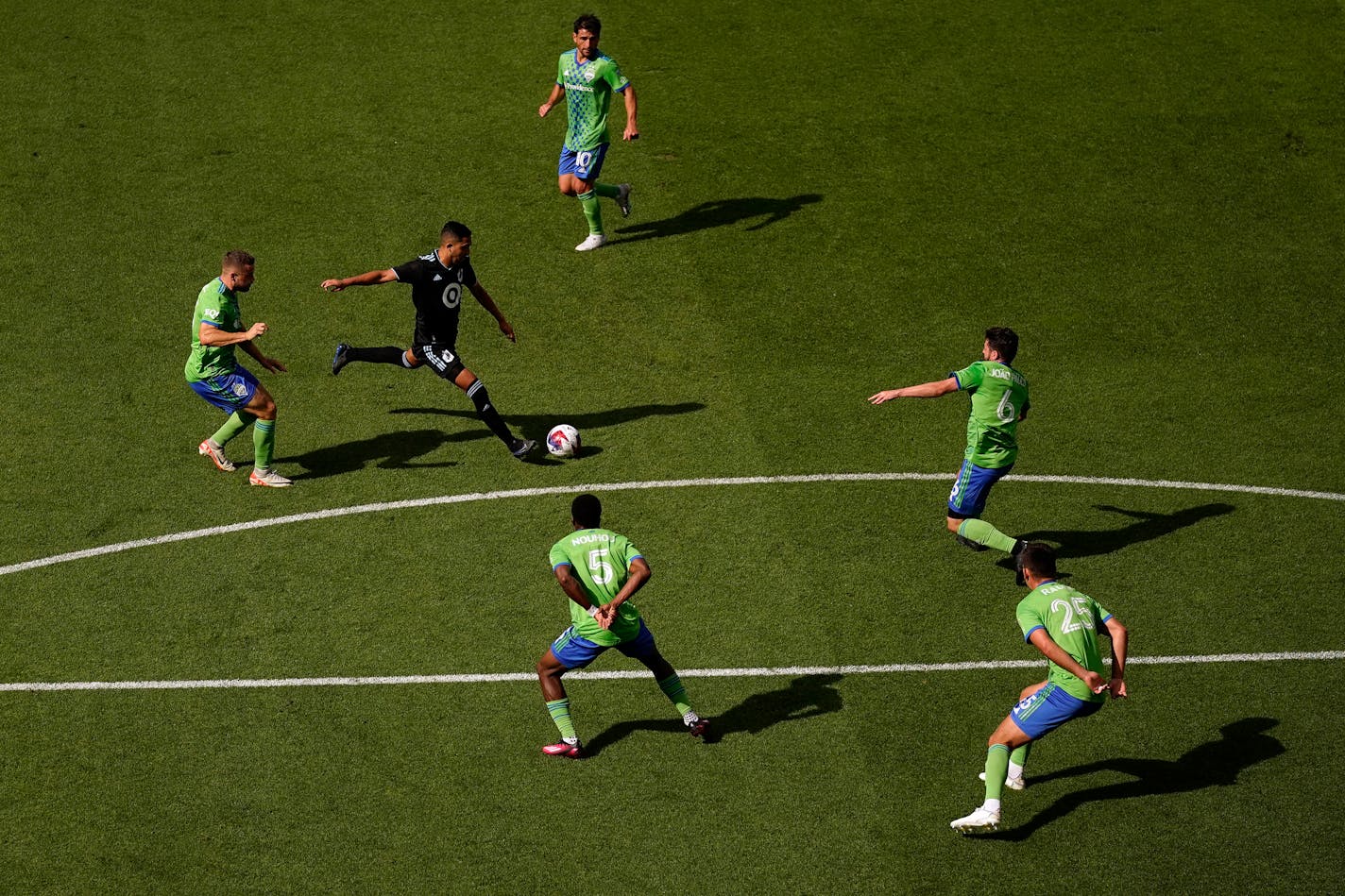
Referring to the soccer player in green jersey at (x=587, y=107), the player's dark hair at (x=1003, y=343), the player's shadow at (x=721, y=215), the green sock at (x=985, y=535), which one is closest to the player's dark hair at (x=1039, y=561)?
the green sock at (x=985, y=535)

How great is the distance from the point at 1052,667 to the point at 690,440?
20.4ft

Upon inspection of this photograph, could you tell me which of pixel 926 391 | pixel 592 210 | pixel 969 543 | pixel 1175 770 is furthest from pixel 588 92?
pixel 1175 770

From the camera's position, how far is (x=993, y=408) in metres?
13.6

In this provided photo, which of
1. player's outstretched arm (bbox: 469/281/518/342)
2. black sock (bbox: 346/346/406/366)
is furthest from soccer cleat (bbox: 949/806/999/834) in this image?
black sock (bbox: 346/346/406/366)

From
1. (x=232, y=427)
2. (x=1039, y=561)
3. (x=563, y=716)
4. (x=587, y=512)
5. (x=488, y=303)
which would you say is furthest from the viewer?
(x=488, y=303)

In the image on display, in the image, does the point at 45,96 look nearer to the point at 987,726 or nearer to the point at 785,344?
the point at 785,344

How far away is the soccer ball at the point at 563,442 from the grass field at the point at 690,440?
0.25 metres

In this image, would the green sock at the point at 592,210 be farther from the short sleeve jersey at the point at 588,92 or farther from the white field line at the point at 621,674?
the white field line at the point at 621,674

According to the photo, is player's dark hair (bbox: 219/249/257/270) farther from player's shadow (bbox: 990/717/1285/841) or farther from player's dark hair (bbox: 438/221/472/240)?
player's shadow (bbox: 990/717/1285/841)

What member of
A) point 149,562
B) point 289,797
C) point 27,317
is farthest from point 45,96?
point 289,797

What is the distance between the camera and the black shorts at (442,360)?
1541 centimetres

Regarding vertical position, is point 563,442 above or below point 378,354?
below

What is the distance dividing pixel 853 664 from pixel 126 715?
608cm

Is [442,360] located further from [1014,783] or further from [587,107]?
[1014,783]
